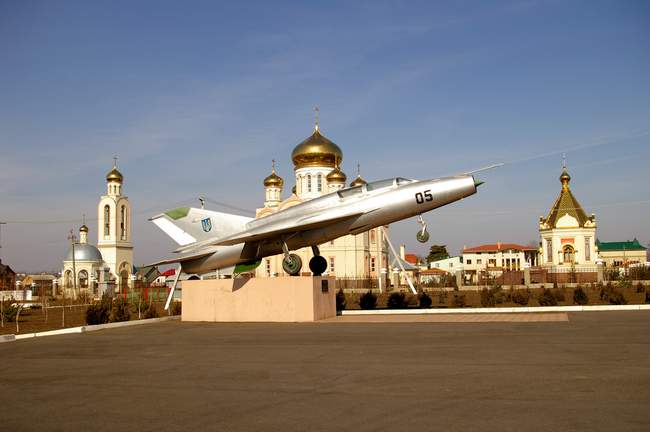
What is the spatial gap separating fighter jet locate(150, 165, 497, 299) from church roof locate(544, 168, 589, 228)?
6455 centimetres

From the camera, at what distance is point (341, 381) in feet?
31.5

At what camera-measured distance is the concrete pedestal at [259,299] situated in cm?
2175

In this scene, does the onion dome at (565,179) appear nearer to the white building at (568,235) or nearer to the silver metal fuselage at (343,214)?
the white building at (568,235)

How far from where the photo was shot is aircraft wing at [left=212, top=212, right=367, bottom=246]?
2223cm

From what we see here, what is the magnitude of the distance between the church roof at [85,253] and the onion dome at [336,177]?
146 ft

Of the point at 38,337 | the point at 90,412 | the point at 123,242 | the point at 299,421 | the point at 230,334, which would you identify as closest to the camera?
the point at 299,421

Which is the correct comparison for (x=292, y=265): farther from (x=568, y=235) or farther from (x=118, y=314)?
(x=568, y=235)

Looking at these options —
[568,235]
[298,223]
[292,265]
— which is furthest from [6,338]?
[568,235]

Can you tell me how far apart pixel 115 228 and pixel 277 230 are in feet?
271

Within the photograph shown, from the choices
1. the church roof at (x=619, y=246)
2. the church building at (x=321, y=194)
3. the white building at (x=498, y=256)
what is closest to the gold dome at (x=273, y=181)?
the church building at (x=321, y=194)

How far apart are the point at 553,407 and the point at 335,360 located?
5012mm

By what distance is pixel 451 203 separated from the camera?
2206 centimetres

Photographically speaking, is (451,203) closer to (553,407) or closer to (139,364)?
(139,364)

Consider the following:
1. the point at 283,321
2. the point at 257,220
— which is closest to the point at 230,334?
the point at 283,321
